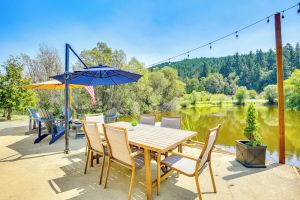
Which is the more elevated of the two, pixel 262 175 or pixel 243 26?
pixel 243 26

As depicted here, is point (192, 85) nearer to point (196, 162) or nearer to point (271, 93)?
point (271, 93)

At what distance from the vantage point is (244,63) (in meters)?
53.8

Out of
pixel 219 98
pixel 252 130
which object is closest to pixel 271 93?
pixel 219 98

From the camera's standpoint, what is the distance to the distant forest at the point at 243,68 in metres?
43.1

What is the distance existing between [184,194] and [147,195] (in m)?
0.51

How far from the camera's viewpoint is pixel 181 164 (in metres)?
2.16

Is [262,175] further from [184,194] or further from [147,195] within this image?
[147,195]

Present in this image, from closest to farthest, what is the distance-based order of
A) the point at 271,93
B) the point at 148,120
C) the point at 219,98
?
the point at 148,120 → the point at 271,93 → the point at 219,98

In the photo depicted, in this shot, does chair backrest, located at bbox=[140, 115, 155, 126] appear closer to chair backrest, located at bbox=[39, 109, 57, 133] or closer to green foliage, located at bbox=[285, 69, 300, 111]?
chair backrest, located at bbox=[39, 109, 57, 133]

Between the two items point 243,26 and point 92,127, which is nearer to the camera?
point 92,127

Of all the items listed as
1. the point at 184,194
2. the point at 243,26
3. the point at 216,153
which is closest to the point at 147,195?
the point at 184,194

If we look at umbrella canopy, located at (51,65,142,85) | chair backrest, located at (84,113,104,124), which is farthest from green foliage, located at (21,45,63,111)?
chair backrest, located at (84,113,104,124)

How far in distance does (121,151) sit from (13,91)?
10.1m

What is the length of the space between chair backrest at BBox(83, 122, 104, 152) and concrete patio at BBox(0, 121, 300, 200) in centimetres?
51
